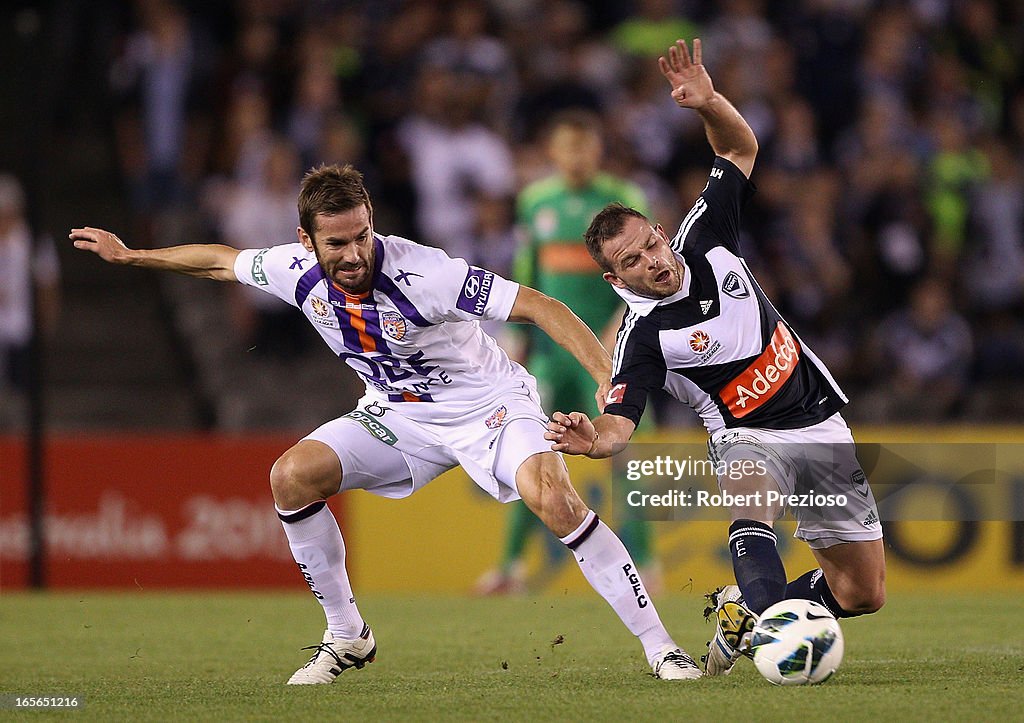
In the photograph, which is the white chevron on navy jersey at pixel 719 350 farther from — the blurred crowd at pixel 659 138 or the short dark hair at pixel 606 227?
the blurred crowd at pixel 659 138

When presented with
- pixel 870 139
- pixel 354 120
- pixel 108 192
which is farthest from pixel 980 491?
pixel 108 192

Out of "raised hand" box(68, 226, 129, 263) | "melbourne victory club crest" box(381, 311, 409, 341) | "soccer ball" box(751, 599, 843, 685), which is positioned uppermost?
→ "raised hand" box(68, 226, 129, 263)

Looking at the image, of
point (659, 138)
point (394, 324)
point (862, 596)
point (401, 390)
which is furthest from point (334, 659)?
point (659, 138)

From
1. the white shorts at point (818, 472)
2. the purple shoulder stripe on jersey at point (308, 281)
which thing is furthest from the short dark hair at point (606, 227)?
the purple shoulder stripe on jersey at point (308, 281)

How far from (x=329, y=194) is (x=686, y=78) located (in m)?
1.49

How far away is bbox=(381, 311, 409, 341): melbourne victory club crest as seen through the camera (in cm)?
600

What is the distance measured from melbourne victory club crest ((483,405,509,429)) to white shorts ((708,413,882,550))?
2.71 ft

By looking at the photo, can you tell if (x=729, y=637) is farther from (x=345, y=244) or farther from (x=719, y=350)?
(x=345, y=244)

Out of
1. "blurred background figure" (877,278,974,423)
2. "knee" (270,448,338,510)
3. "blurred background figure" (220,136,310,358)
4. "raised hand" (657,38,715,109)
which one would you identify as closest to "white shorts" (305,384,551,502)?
"knee" (270,448,338,510)

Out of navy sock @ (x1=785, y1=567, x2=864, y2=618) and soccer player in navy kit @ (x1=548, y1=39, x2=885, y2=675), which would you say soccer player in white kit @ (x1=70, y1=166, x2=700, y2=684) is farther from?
navy sock @ (x1=785, y1=567, x2=864, y2=618)

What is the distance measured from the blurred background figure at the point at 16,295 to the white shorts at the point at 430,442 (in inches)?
221

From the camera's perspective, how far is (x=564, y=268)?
972 centimetres

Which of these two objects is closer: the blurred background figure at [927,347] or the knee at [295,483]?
the knee at [295,483]

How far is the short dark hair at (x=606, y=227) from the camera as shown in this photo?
18.6ft
